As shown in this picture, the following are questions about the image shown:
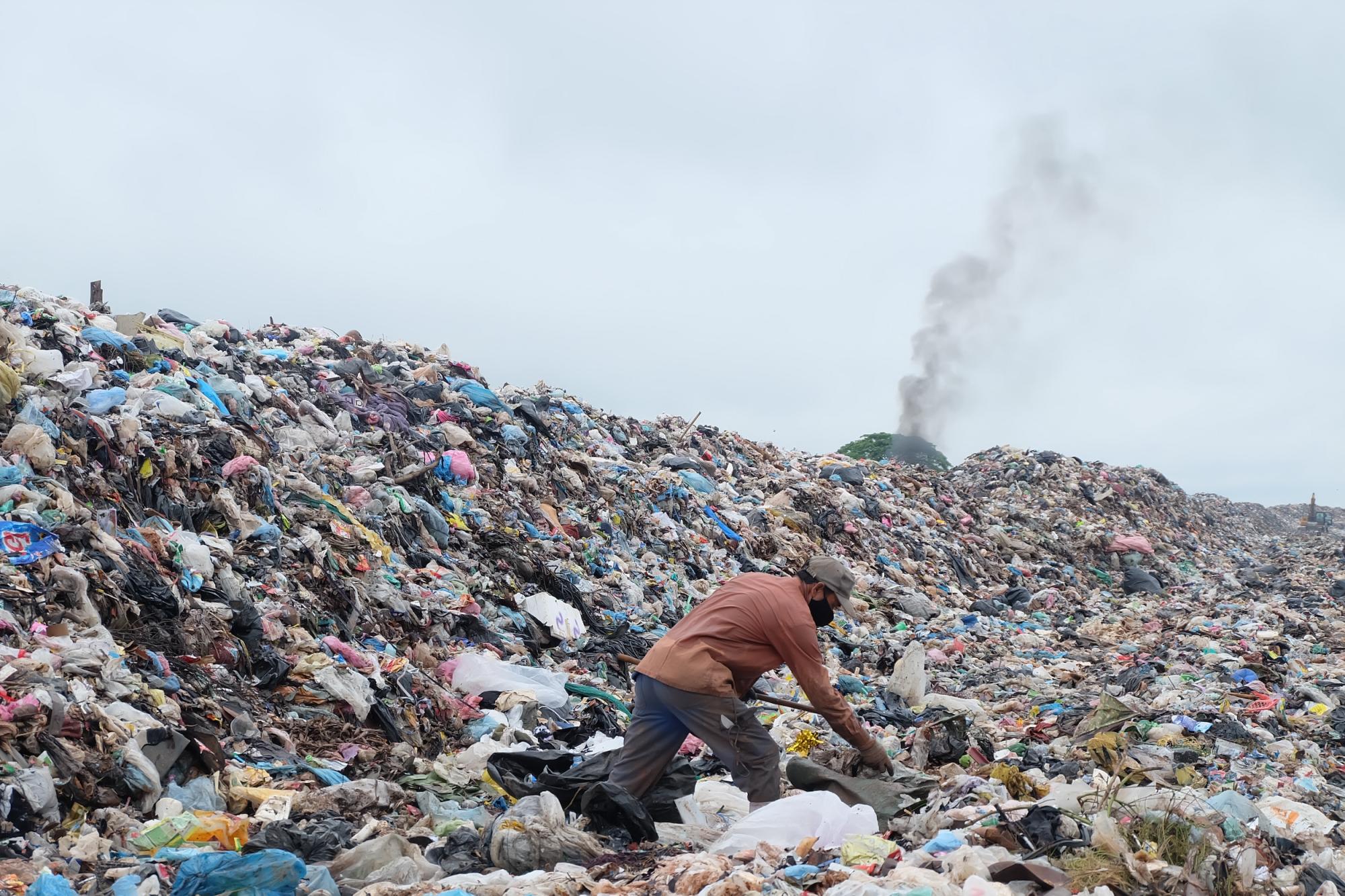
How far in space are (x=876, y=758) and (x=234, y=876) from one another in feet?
8.74

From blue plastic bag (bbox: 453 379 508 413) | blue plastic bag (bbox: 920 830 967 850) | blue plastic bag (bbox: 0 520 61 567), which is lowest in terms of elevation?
blue plastic bag (bbox: 920 830 967 850)

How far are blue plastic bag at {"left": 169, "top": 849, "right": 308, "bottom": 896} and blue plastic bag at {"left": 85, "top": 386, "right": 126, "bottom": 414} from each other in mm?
5168

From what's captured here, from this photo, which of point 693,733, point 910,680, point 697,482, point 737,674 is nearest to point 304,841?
point 693,733

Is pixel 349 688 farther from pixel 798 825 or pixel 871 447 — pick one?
pixel 871 447

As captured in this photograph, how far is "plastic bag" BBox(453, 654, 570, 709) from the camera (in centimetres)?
676

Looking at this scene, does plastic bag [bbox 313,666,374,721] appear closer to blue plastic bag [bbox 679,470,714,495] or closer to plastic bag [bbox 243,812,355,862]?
plastic bag [bbox 243,812,355,862]

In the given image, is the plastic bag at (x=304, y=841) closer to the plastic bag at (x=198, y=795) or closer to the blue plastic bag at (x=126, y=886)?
the blue plastic bag at (x=126, y=886)

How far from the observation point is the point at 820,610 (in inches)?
176

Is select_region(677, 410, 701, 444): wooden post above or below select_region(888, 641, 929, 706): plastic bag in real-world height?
above

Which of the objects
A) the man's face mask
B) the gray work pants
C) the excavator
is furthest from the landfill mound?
the excavator

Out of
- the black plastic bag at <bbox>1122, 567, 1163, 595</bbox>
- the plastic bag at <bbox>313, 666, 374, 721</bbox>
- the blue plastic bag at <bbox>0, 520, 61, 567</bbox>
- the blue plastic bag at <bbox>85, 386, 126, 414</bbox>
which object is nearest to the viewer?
the blue plastic bag at <bbox>0, 520, 61, 567</bbox>

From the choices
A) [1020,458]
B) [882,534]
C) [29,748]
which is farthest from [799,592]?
[1020,458]

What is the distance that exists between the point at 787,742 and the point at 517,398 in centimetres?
810

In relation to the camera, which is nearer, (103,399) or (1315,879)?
(1315,879)
